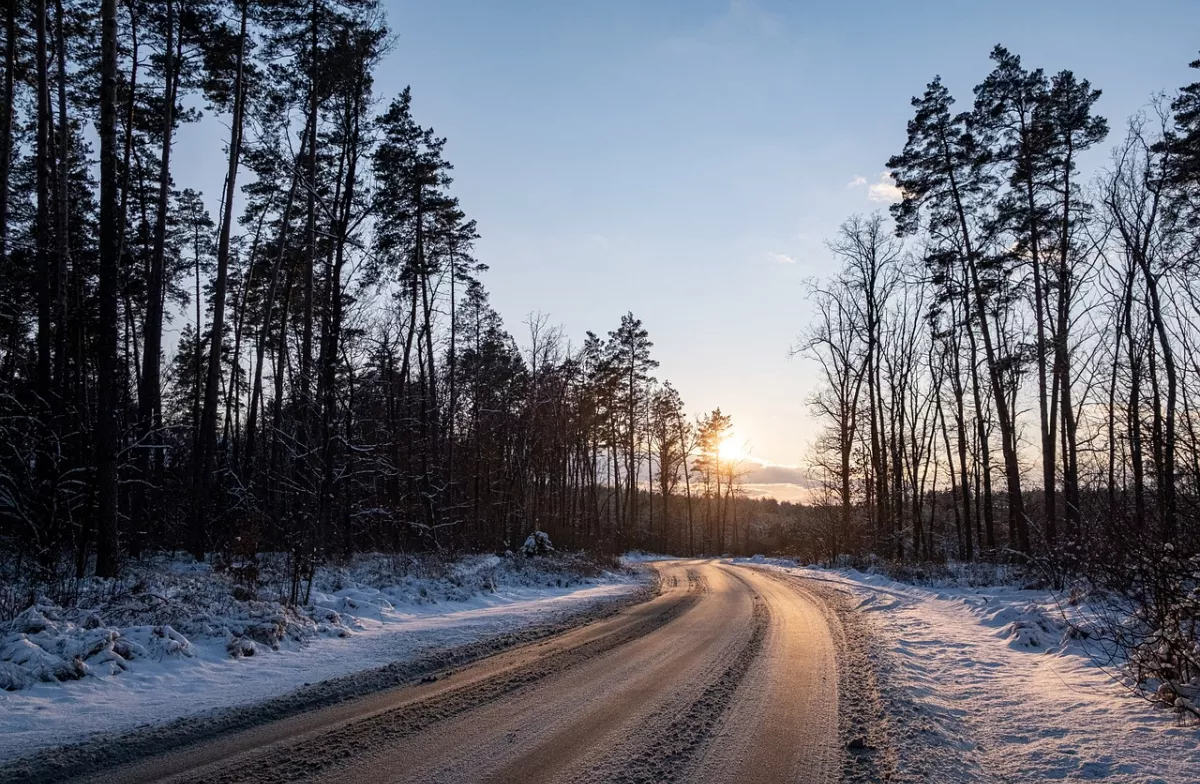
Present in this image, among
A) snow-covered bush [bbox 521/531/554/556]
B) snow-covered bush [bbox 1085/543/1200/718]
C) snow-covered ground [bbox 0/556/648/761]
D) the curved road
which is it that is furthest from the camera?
snow-covered bush [bbox 521/531/554/556]

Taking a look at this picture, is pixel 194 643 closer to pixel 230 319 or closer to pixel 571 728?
pixel 571 728

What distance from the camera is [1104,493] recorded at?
8.45 m

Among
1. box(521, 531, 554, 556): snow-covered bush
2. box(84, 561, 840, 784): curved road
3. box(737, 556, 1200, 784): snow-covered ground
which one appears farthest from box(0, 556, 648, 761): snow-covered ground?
box(521, 531, 554, 556): snow-covered bush

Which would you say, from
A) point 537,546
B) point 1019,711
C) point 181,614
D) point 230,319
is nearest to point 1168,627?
point 1019,711

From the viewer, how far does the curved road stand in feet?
13.9

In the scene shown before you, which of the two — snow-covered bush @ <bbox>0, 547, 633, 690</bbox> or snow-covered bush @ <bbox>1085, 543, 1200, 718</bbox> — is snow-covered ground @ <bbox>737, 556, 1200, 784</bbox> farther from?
snow-covered bush @ <bbox>0, 547, 633, 690</bbox>

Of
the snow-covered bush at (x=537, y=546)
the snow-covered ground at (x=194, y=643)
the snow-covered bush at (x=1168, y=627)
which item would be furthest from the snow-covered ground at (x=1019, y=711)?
the snow-covered bush at (x=537, y=546)

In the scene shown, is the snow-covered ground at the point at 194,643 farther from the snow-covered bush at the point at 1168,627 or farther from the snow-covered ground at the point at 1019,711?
the snow-covered bush at the point at 1168,627

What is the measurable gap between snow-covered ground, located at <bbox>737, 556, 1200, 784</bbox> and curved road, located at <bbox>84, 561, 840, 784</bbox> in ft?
2.27

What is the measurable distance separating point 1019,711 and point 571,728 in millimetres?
3900

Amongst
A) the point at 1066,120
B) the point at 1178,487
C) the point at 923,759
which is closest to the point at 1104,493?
the point at 1178,487

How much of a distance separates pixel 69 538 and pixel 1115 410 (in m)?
29.7

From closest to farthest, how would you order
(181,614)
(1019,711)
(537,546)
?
(1019,711), (181,614), (537,546)

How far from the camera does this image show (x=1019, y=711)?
580cm
